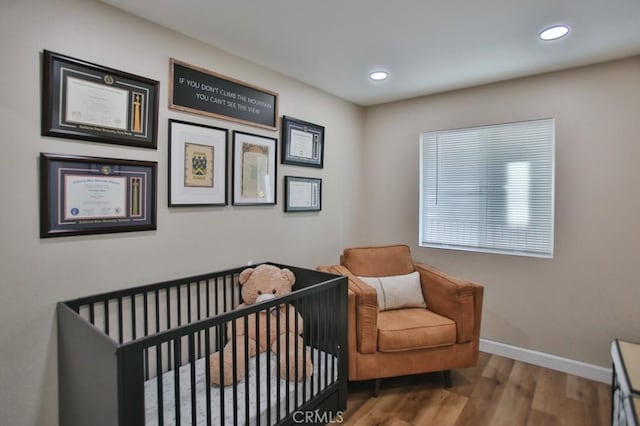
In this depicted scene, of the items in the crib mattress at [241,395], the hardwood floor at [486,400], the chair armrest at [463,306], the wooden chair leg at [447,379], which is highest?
the chair armrest at [463,306]

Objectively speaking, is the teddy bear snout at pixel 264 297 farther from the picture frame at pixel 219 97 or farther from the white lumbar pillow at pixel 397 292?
the picture frame at pixel 219 97

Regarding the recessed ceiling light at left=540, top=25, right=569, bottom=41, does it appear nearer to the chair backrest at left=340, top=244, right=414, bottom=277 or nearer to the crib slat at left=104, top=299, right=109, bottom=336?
the chair backrest at left=340, top=244, right=414, bottom=277

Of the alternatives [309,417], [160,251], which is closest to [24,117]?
[160,251]

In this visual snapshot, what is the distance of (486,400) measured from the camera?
88.1 inches

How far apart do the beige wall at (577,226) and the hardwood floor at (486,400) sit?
1.10 feet

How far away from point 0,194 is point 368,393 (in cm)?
235

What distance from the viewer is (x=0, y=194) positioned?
1.47m

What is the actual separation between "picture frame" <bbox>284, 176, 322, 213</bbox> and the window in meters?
1.06

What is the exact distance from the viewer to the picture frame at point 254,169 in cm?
242

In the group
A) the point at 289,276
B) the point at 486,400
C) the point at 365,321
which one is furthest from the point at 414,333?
the point at 289,276

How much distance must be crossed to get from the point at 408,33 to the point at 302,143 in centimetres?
123

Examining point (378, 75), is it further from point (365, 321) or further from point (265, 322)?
point (265, 322)

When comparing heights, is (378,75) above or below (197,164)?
above

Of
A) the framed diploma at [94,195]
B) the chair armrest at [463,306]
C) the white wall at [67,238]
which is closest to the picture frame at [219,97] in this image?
the white wall at [67,238]
